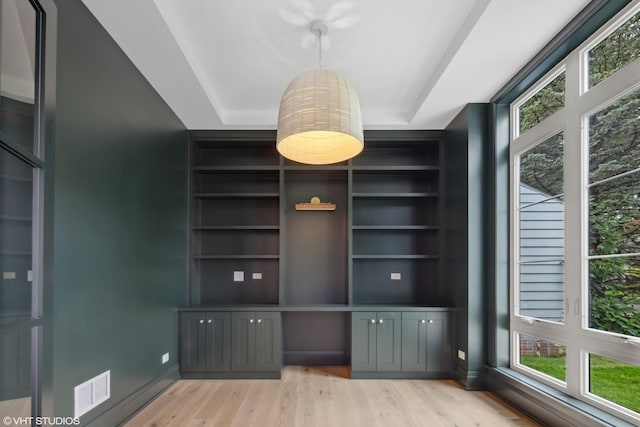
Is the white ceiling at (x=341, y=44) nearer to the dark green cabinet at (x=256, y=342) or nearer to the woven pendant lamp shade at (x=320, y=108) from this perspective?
the woven pendant lamp shade at (x=320, y=108)

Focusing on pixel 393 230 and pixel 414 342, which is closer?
pixel 414 342

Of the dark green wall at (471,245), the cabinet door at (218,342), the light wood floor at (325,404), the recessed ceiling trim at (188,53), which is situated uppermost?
the recessed ceiling trim at (188,53)

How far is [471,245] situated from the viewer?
3.80 meters

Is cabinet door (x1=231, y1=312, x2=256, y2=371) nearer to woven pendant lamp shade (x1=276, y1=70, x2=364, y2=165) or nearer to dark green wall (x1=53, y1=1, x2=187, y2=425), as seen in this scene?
dark green wall (x1=53, y1=1, x2=187, y2=425)

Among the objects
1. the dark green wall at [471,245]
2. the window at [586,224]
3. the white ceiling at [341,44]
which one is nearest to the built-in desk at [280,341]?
the dark green wall at [471,245]

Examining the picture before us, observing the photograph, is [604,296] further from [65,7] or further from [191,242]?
[191,242]

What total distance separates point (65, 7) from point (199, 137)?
8.06 ft

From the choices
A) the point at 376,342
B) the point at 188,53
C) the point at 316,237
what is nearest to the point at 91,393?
the point at 188,53

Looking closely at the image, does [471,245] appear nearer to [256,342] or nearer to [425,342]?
[425,342]

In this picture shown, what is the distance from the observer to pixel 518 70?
3.15 metres

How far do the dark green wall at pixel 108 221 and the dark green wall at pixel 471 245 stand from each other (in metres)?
2.93

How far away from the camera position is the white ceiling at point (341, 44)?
2.45 metres

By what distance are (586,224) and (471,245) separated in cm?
126

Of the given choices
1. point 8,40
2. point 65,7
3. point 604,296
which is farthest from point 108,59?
point 604,296
